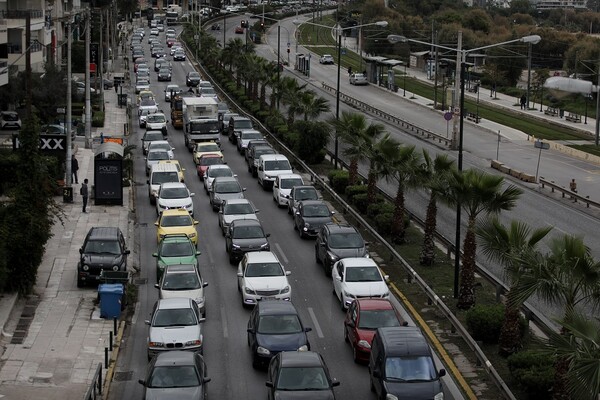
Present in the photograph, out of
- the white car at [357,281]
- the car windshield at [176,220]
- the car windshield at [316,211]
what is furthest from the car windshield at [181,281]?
the car windshield at [316,211]

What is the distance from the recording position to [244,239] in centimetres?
3484

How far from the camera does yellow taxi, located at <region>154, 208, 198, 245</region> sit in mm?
36469

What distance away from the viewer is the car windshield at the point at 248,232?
35.0 m

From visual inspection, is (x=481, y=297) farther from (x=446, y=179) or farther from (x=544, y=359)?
(x=544, y=359)

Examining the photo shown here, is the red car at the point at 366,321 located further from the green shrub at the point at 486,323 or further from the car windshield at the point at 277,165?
the car windshield at the point at 277,165

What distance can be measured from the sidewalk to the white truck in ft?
66.6

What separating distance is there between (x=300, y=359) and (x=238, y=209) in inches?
704

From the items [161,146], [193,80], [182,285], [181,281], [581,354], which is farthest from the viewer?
[193,80]

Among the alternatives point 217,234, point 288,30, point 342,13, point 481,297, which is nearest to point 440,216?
point 217,234

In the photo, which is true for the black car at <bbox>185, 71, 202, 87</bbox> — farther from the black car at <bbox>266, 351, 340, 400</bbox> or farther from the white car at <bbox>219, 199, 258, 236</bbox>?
the black car at <bbox>266, 351, 340, 400</bbox>

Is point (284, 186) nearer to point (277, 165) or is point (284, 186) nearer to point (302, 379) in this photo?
point (277, 165)

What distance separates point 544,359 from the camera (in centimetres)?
2255

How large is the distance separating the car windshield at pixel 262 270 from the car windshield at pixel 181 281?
5.56ft

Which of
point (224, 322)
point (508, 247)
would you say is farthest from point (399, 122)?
point (508, 247)
